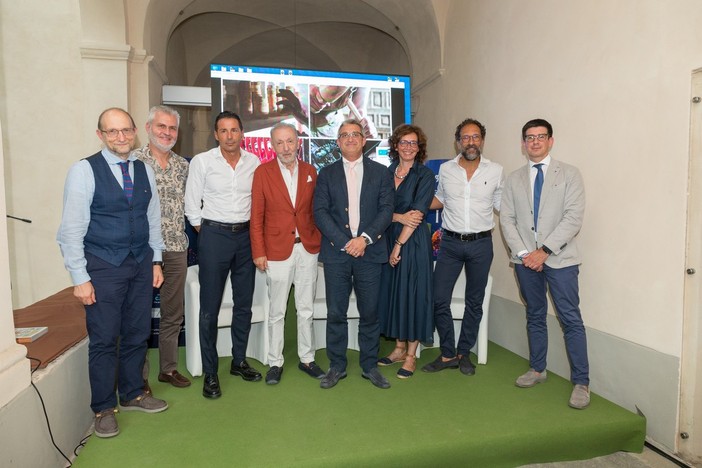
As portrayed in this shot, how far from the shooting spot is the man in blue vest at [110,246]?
219 cm

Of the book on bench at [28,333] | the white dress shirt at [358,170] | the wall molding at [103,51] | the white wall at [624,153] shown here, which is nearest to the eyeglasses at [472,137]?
the white wall at [624,153]

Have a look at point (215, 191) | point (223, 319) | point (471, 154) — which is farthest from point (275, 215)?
point (471, 154)

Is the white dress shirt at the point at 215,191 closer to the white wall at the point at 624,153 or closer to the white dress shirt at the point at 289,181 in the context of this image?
the white dress shirt at the point at 289,181

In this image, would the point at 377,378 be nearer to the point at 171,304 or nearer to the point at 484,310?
the point at 484,310

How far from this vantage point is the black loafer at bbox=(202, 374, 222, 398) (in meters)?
2.85

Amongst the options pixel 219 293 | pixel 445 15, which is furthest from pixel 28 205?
pixel 445 15

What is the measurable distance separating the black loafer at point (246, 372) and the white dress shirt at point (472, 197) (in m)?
1.57

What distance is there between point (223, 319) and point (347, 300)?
0.90 metres

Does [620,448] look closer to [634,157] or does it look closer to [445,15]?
[634,157]

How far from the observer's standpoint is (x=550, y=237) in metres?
2.81

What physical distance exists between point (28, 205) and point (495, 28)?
15.6 ft

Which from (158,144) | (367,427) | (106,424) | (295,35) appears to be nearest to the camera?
(106,424)

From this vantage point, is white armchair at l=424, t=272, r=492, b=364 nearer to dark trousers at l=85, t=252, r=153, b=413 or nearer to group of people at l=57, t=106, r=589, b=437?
group of people at l=57, t=106, r=589, b=437

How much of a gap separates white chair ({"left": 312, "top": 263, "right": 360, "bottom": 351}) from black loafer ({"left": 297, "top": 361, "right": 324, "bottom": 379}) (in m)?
0.39
